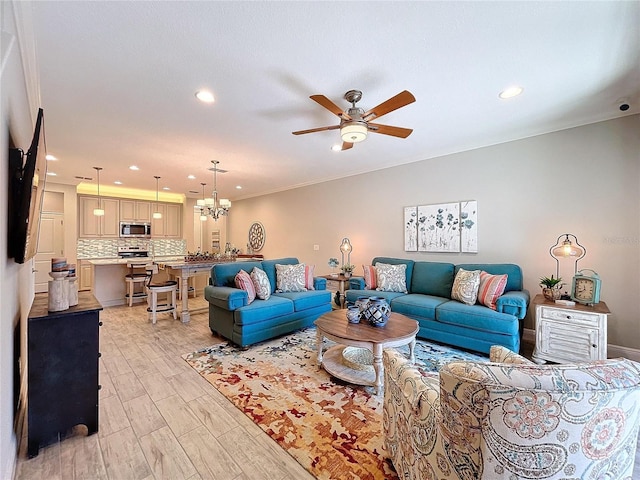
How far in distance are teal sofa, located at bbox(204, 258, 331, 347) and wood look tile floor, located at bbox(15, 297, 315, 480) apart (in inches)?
26.4

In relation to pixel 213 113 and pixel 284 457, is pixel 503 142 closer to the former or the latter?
pixel 213 113

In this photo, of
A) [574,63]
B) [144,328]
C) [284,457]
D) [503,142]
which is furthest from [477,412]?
[144,328]

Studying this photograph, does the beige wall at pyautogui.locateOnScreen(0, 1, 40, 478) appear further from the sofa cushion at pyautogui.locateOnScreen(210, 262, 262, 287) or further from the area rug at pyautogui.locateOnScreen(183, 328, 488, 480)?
the sofa cushion at pyautogui.locateOnScreen(210, 262, 262, 287)

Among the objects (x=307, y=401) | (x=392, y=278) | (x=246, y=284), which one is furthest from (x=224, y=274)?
(x=392, y=278)

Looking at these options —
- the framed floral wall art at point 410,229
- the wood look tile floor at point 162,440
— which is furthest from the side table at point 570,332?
the wood look tile floor at point 162,440

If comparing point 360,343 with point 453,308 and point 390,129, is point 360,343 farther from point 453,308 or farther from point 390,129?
point 390,129

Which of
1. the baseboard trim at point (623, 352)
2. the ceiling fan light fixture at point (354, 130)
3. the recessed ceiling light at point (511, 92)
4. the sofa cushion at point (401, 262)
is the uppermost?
the recessed ceiling light at point (511, 92)

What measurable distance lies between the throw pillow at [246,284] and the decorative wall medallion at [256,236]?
13.1ft

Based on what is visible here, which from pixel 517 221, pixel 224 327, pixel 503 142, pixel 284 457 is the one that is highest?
pixel 503 142

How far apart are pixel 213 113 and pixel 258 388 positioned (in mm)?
2797

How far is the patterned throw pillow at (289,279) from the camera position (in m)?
4.12

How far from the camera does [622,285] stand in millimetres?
2936

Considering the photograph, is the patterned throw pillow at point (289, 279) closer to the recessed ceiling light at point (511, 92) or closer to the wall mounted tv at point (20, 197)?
the wall mounted tv at point (20, 197)

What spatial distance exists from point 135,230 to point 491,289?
8.29m
